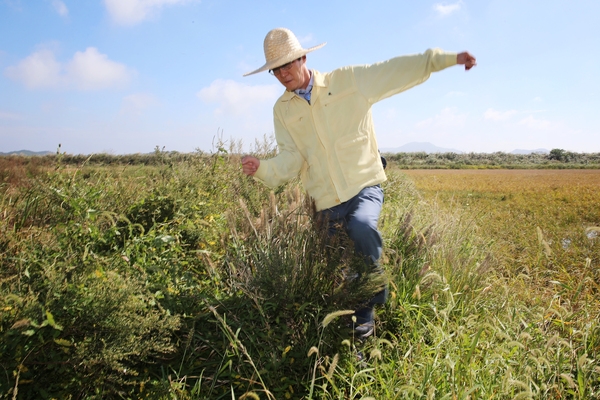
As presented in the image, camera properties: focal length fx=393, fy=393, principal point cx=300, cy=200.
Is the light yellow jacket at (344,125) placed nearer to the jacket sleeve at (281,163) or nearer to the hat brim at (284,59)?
the jacket sleeve at (281,163)

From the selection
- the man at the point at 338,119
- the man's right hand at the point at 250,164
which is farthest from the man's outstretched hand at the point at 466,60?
the man's right hand at the point at 250,164

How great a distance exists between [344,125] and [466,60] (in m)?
0.93

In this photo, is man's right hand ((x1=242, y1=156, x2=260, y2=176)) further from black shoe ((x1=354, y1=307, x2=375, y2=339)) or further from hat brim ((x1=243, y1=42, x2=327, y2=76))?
black shoe ((x1=354, y1=307, x2=375, y2=339))

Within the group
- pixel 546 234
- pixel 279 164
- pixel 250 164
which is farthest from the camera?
pixel 546 234

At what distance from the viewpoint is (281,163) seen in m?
3.17

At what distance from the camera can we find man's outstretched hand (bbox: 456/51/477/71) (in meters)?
2.64

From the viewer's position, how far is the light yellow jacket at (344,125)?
9.40 feet

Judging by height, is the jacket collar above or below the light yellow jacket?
→ above

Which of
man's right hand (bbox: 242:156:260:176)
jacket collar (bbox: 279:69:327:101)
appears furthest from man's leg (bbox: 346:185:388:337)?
jacket collar (bbox: 279:69:327:101)

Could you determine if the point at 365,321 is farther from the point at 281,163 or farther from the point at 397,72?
the point at 397,72

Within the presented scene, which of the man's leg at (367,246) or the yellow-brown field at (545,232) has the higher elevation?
the man's leg at (367,246)

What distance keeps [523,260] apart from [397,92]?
9.05 ft

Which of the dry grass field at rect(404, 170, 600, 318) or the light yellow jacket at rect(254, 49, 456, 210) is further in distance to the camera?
the dry grass field at rect(404, 170, 600, 318)

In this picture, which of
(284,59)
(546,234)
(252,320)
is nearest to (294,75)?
(284,59)
